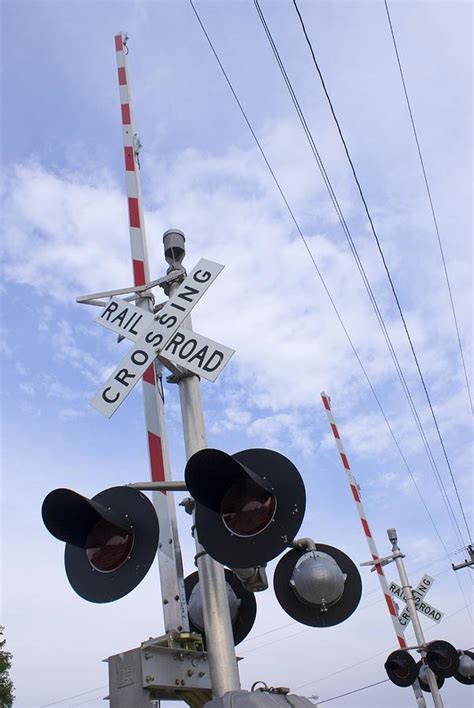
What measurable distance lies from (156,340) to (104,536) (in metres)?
1.10

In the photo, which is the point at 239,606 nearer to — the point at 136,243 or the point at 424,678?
the point at 136,243

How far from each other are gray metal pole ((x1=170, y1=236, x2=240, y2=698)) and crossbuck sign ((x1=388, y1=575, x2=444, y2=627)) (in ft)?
26.7

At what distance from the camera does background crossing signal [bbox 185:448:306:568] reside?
291 centimetres

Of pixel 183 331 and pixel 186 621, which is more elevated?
pixel 183 331

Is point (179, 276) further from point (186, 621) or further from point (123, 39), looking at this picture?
point (123, 39)

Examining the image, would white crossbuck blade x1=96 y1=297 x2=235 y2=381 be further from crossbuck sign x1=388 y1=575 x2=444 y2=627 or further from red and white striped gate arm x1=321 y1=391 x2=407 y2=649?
crossbuck sign x1=388 y1=575 x2=444 y2=627

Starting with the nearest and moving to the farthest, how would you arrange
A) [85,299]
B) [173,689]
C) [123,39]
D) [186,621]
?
[173,689] → [186,621] → [85,299] → [123,39]

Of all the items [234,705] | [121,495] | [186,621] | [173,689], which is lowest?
Answer: [234,705]

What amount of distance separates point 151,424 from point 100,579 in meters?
1.08

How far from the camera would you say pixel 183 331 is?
12.0 feet

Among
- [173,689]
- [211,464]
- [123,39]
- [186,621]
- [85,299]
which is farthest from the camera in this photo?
[123,39]

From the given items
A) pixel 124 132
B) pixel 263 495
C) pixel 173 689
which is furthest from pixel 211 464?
pixel 124 132

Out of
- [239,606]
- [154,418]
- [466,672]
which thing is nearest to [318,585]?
[239,606]

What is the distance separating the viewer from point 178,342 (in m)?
3.62
